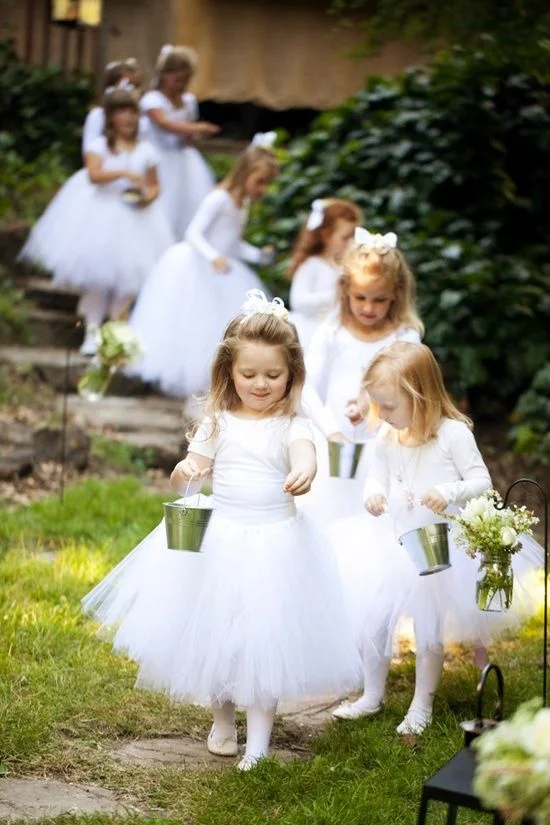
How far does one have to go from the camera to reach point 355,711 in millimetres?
4215

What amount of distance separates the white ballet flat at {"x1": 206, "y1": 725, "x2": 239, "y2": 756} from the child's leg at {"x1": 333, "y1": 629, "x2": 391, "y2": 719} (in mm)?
434

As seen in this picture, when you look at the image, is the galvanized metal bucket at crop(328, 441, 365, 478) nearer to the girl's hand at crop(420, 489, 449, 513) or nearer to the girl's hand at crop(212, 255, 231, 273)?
the girl's hand at crop(420, 489, 449, 513)

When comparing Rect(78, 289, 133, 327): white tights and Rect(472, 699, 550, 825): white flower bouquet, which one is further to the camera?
Rect(78, 289, 133, 327): white tights

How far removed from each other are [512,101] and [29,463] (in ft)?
14.9

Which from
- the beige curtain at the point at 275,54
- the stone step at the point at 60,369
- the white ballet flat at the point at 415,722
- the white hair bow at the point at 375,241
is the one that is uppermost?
the beige curtain at the point at 275,54

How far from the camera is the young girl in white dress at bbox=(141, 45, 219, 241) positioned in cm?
912

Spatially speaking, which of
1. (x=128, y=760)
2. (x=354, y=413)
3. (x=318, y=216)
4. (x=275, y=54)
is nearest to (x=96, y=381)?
(x=318, y=216)

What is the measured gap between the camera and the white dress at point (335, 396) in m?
4.93

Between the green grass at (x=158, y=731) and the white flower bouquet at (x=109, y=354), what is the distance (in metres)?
1.33

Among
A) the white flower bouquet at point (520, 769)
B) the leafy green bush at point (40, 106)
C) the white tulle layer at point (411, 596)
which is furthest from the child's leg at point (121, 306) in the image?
the white flower bouquet at point (520, 769)

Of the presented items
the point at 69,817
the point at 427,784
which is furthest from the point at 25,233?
the point at 427,784

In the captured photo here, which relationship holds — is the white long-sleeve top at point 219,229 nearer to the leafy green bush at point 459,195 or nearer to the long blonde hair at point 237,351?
the leafy green bush at point 459,195

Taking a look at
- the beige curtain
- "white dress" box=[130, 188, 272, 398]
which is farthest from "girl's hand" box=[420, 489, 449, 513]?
the beige curtain

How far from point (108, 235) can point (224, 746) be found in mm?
5406
